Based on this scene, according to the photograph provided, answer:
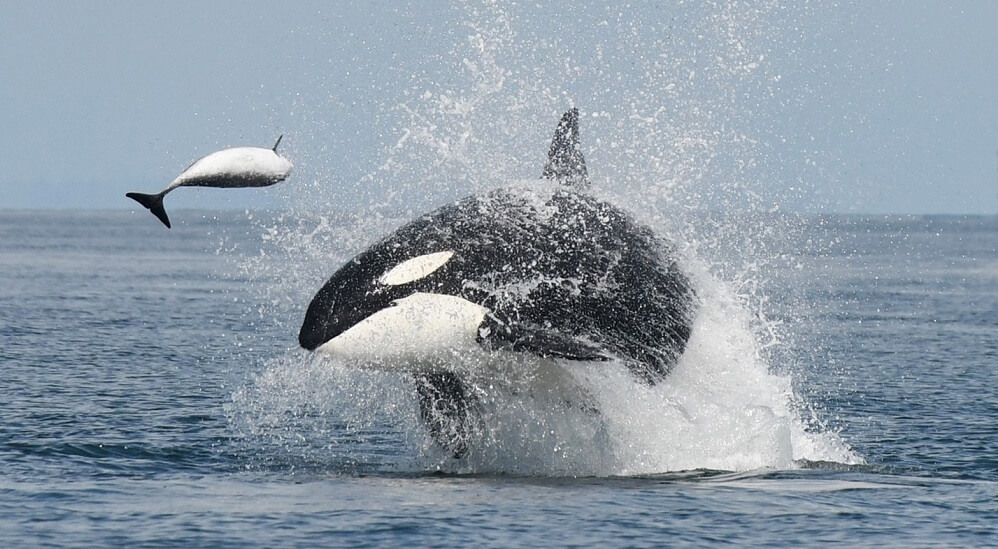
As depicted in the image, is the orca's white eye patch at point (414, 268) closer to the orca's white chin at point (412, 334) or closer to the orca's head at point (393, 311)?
the orca's head at point (393, 311)

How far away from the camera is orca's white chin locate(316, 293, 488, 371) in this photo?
40.1 feet

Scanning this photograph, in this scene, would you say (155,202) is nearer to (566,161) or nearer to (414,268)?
(414,268)

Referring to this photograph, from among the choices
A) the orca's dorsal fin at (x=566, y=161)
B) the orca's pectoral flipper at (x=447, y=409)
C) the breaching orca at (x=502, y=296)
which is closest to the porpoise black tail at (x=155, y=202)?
the breaching orca at (x=502, y=296)

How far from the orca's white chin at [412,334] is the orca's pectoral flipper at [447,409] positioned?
65cm

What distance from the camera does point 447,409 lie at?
1382 cm

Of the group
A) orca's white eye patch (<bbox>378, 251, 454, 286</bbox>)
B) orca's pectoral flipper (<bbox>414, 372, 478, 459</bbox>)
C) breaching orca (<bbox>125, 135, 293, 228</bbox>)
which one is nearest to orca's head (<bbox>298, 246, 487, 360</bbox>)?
orca's white eye patch (<bbox>378, 251, 454, 286</bbox>)

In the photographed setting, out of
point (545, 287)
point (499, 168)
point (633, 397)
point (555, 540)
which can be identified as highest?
point (499, 168)

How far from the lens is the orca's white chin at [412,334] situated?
12.2 m

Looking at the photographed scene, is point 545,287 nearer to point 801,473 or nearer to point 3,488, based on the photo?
point 801,473

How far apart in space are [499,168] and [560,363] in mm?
3158

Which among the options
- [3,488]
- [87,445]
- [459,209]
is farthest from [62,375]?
[459,209]

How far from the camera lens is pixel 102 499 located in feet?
40.6

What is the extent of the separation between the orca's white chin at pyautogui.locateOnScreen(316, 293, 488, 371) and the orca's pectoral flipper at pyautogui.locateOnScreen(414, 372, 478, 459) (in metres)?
0.65

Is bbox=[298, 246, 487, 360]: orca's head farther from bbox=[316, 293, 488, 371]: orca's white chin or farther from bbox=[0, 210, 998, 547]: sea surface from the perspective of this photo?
bbox=[0, 210, 998, 547]: sea surface
